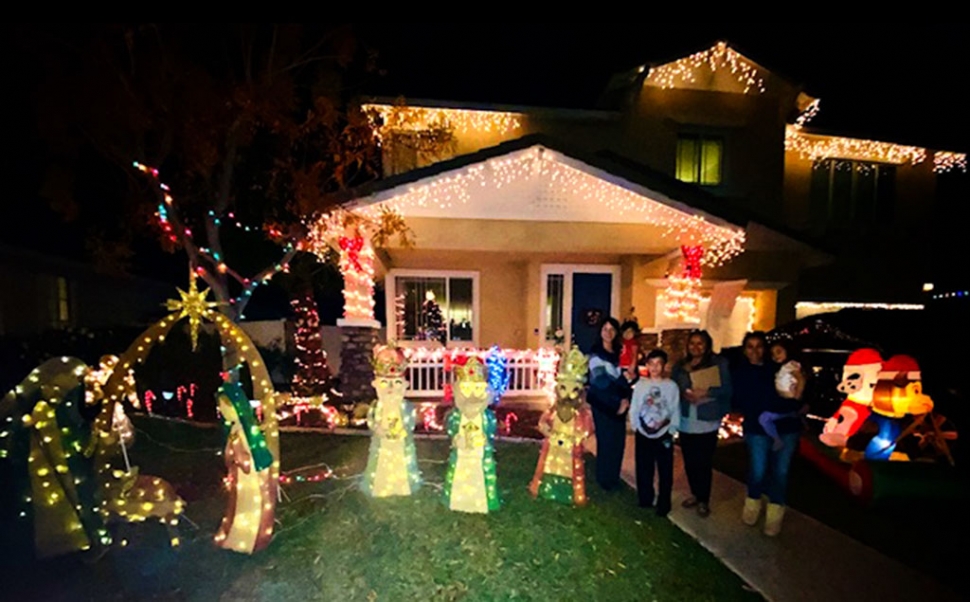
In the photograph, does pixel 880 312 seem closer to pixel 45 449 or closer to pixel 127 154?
pixel 45 449

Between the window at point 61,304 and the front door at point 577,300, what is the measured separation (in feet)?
48.5

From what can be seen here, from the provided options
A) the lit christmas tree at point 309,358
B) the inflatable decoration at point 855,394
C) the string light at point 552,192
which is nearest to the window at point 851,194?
the string light at point 552,192

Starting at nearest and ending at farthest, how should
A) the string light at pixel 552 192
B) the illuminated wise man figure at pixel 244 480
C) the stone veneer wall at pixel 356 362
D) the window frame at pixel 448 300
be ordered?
the illuminated wise man figure at pixel 244 480 < the string light at pixel 552 192 < the stone veneer wall at pixel 356 362 < the window frame at pixel 448 300

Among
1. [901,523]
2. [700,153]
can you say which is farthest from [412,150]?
[901,523]

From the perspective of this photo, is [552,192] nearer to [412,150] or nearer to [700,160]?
[412,150]

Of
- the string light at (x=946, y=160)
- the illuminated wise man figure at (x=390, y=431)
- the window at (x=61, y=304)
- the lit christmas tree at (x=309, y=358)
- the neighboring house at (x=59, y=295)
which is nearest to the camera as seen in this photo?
the illuminated wise man figure at (x=390, y=431)

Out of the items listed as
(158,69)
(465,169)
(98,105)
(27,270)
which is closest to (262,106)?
(158,69)

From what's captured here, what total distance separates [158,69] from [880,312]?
1362cm

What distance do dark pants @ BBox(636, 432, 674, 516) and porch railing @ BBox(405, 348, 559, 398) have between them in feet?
15.0

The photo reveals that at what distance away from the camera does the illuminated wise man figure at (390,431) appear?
5.13 meters

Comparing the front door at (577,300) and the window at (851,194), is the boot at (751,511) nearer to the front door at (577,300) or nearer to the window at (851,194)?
the front door at (577,300)

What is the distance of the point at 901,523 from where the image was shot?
5184mm

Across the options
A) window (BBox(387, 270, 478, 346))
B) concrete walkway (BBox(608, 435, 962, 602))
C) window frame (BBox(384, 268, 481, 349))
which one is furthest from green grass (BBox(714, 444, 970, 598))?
window (BBox(387, 270, 478, 346))

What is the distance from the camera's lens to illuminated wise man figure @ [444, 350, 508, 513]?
4.78 metres
